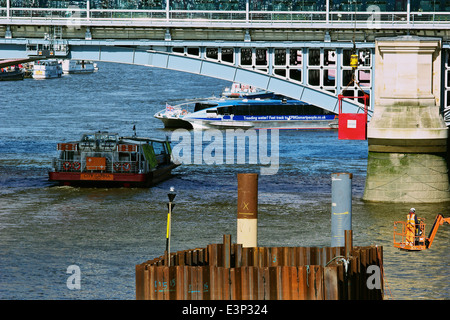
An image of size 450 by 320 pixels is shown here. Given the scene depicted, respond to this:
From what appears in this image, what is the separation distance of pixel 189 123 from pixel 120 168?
1602 inches

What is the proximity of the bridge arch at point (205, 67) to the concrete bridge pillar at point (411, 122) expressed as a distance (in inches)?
192

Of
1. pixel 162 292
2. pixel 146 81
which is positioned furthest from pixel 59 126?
pixel 146 81

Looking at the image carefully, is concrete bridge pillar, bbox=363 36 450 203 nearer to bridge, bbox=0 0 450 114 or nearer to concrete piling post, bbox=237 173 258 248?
bridge, bbox=0 0 450 114

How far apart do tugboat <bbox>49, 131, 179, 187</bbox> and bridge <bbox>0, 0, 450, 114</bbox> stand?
6881 mm

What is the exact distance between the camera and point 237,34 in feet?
167

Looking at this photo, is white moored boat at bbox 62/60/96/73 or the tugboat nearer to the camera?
the tugboat

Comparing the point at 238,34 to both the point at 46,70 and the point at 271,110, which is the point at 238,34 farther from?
the point at 46,70

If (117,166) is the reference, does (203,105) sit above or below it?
above

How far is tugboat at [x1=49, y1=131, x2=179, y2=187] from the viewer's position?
5478 centimetres

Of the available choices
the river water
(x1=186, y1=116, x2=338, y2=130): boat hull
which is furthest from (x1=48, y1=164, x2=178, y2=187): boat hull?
(x1=186, y1=116, x2=338, y2=130): boat hull

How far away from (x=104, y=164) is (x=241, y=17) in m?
10.8

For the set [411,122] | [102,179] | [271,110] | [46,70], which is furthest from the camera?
[46,70]

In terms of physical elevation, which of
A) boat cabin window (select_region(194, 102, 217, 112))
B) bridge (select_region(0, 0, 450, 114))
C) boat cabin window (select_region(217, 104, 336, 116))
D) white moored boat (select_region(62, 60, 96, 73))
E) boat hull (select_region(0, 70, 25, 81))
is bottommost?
boat cabin window (select_region(217, 104, 336, 116))

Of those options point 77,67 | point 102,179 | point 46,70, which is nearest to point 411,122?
point 102,179
